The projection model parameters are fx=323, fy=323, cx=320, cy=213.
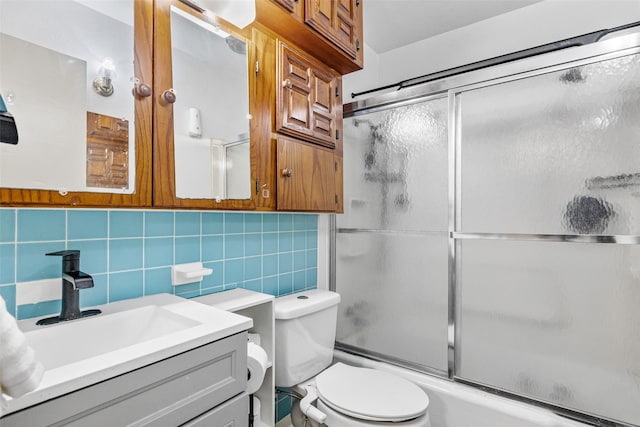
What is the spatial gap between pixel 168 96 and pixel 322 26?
72cm

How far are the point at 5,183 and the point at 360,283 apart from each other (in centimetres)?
160

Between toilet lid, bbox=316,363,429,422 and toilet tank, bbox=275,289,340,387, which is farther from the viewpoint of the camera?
toilet tank, bbox=275,289,340,387

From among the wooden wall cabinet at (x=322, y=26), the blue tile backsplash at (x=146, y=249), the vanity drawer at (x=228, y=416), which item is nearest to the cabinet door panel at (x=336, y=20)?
the wooden wall cabinet at (x=322, y=26)

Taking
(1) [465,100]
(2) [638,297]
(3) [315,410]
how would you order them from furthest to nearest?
(1) [465,100], (3) [315,410], (2) [638,297]

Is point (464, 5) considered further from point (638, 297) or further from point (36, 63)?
point (36, 63)

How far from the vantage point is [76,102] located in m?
0.81

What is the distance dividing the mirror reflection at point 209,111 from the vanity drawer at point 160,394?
485mm

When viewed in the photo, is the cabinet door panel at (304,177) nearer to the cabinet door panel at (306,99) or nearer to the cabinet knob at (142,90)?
the cabinet door panel at (306,99)

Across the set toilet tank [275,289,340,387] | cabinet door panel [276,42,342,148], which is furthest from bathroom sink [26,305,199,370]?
cabinet door panel [276,42,342,148]

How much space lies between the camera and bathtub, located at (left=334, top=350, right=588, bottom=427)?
1324mm

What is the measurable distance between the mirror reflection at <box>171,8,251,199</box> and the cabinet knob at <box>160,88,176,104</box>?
3 centimetres

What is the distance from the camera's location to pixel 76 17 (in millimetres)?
815

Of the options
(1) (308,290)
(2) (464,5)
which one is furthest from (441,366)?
(2) (464,5)

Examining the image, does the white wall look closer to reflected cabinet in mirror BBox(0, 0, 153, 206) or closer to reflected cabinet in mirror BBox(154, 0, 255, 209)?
reflected cabinet in mirror BBox(154, 0, 255, 209)
